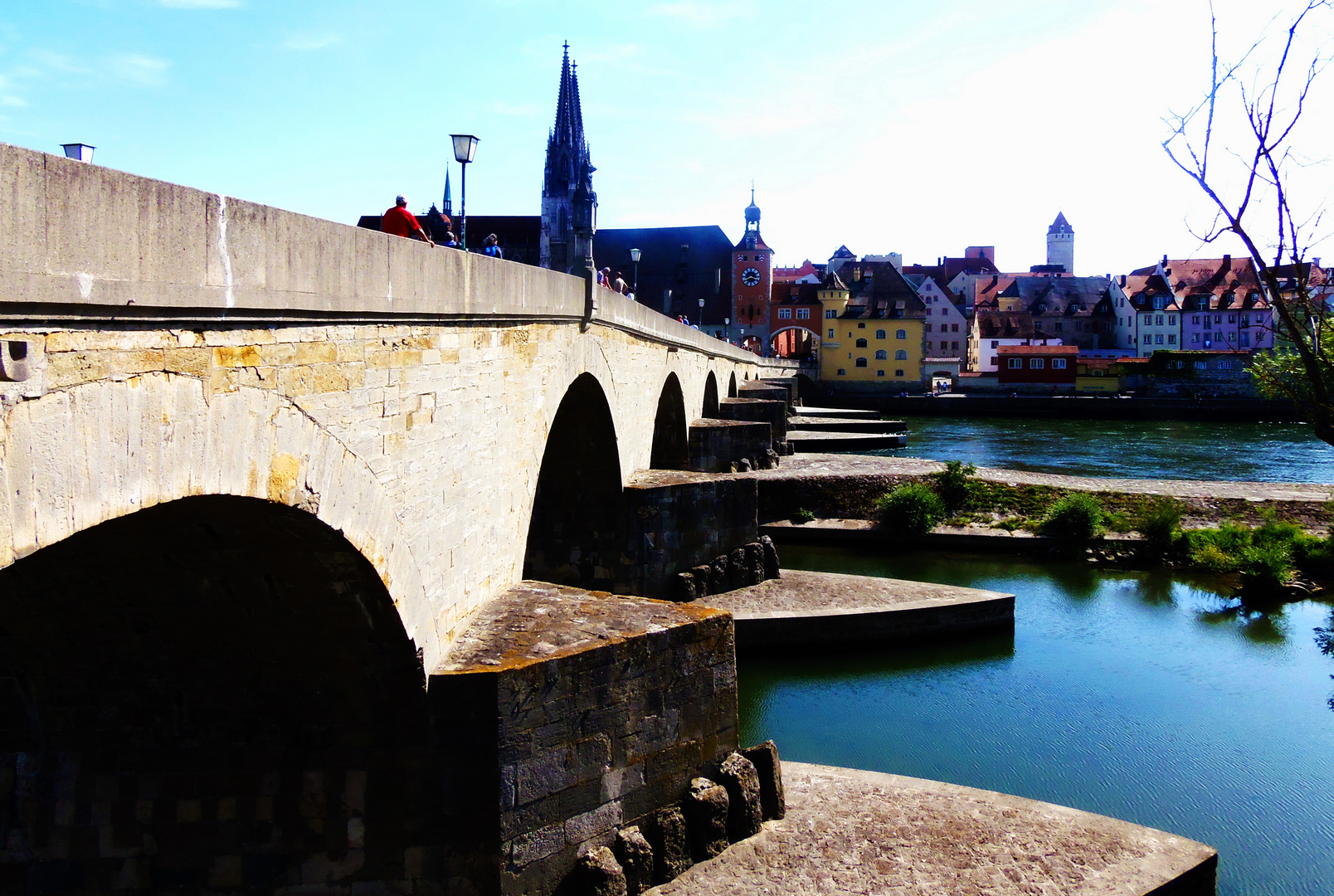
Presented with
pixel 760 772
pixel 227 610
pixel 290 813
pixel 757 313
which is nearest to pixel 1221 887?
pixel 760 772

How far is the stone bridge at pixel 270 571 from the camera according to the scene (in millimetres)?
3689

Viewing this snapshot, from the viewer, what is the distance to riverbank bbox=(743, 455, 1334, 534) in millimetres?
23469

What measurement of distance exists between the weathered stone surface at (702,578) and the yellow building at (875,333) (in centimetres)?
5633

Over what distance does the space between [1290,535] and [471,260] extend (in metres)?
19.0

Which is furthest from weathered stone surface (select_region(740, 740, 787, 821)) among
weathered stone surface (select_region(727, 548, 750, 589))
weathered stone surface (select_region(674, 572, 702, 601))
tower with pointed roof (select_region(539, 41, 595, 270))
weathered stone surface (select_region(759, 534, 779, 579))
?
tower with pointed roof (select_region(539, 41, 595, 270))

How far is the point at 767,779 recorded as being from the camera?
28.1 ft

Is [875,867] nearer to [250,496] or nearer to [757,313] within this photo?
[250,496]

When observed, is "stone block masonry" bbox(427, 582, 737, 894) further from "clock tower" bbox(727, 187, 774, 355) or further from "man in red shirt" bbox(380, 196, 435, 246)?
"clock tower" bbox(727, 187, 774, 355)

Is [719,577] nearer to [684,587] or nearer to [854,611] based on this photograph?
[684,587]

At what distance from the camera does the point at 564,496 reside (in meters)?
14.4

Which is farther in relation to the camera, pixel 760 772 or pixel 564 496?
pixel 564 496

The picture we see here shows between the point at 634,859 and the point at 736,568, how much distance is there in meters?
8.68

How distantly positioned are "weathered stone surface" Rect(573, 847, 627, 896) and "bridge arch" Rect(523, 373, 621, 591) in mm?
7057

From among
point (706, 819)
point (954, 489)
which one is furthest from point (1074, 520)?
point (706, 819)
